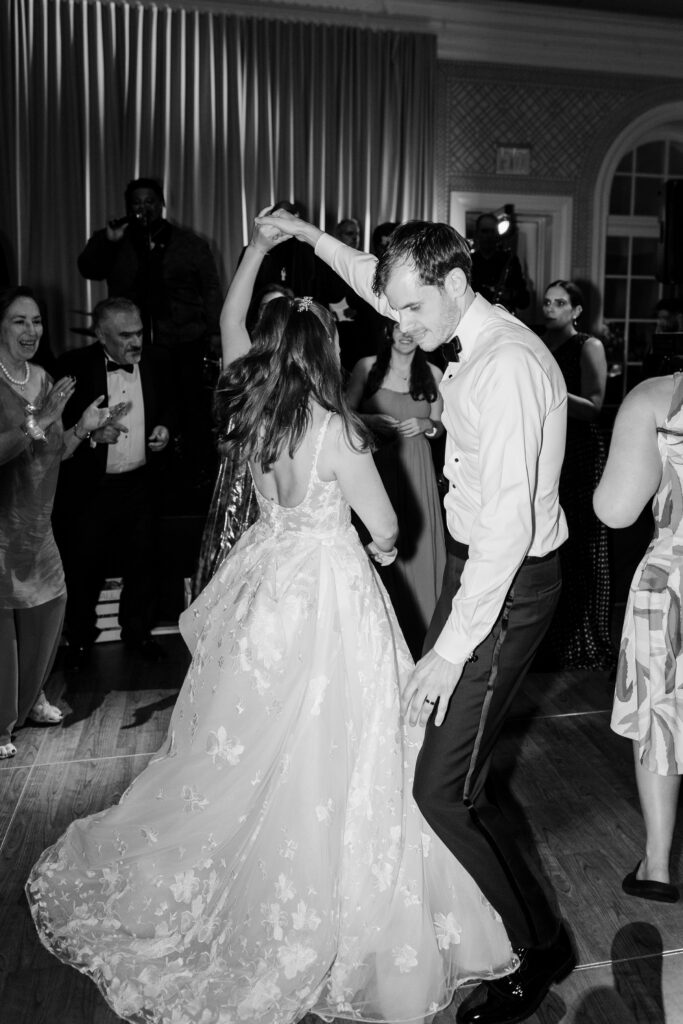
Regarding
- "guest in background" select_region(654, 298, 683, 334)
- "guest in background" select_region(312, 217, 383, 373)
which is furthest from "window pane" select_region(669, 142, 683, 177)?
"guest in background" select_region(312, 217, 383, 373)

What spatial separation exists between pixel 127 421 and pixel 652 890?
2866 millimetres

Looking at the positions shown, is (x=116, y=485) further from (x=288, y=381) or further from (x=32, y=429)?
(x=288, y=381)

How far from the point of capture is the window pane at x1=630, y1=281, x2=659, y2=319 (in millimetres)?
8203

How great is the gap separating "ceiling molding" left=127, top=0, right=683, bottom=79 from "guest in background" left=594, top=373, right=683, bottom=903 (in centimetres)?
579

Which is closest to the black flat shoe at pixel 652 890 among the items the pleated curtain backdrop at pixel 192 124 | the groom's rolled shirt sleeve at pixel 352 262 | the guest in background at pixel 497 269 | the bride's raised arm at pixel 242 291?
the groom's rolled shirt sleeve at pixel 352 262

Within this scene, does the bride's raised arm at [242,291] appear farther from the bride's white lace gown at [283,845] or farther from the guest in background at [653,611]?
the guest in background at [653,611]

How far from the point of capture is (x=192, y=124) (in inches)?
258

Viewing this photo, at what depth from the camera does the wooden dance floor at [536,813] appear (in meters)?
1.92

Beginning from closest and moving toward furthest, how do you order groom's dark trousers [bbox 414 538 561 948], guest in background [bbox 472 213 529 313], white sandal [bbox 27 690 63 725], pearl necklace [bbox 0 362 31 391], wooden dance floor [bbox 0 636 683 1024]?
groom's dark trousers [bbox 414 538 561 948] → wooden dance floor [bbox 0 636 683 1024] → pearl necklace [bbox 0 362 31 391] → white sandal [bbox 27 690 63 725] → guest in background [bbox 472 213 529 313]

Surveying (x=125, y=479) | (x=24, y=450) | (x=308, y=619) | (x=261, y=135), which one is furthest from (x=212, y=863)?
(x=261, y=135)

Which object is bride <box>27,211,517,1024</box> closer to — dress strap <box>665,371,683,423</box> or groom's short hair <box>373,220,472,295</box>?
groom's short hair <box>373,220,472,295</box>

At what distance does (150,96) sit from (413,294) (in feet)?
18.6

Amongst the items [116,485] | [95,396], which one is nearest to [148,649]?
[116,485]

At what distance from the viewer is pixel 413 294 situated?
5.40 feet
